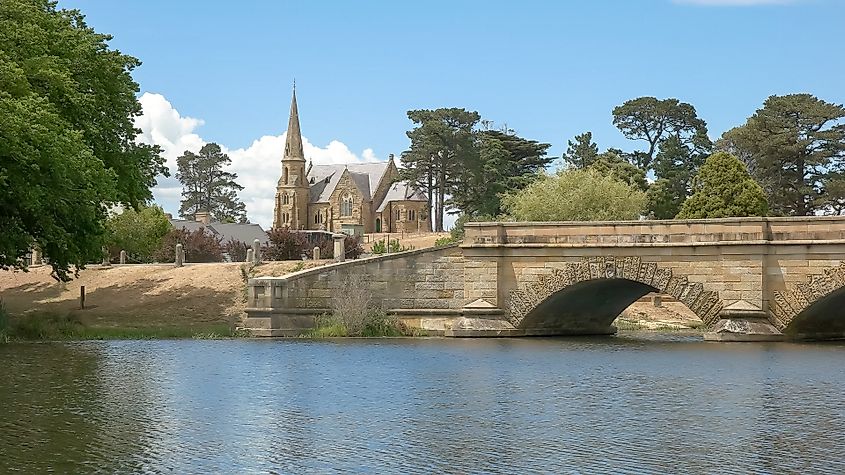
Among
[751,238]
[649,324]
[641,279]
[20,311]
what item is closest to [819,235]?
[751,238]

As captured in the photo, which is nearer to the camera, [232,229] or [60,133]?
[60,133]

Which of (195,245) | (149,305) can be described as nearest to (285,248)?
(195,245)

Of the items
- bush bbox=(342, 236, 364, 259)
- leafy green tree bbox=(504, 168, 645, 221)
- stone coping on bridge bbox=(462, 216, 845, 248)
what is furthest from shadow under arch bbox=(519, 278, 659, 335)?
bush bbox=(342, 236, 364, 259)

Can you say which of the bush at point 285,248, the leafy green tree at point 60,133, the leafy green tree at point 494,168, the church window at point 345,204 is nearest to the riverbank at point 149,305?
the leafy green tree at point 60,133

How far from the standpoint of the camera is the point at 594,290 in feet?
144

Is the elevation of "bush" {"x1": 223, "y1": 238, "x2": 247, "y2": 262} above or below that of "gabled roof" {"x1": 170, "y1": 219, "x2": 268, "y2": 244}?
below

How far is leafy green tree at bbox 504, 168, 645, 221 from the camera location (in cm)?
6612

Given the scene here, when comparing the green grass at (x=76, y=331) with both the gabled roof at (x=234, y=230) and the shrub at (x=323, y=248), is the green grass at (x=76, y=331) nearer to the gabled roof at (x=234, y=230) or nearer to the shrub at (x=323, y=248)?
the shrub at (x=323, y=248)

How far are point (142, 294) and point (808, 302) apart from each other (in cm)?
2667

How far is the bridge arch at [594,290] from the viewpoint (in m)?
39.6

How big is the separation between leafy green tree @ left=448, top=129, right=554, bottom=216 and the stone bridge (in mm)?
48140

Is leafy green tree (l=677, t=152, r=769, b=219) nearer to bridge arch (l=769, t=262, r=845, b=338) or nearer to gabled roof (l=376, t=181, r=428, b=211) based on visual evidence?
bridge arch (l=769, t=262, r=845, b=338)

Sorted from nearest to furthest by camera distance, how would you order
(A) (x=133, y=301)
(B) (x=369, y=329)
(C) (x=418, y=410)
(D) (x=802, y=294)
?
(C) (x=418, y=410) < (D) (x=802, y=294) < (B) (x=369, y=329) < (A) (x=133, y=301)

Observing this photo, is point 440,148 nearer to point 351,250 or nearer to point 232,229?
point 232,229
